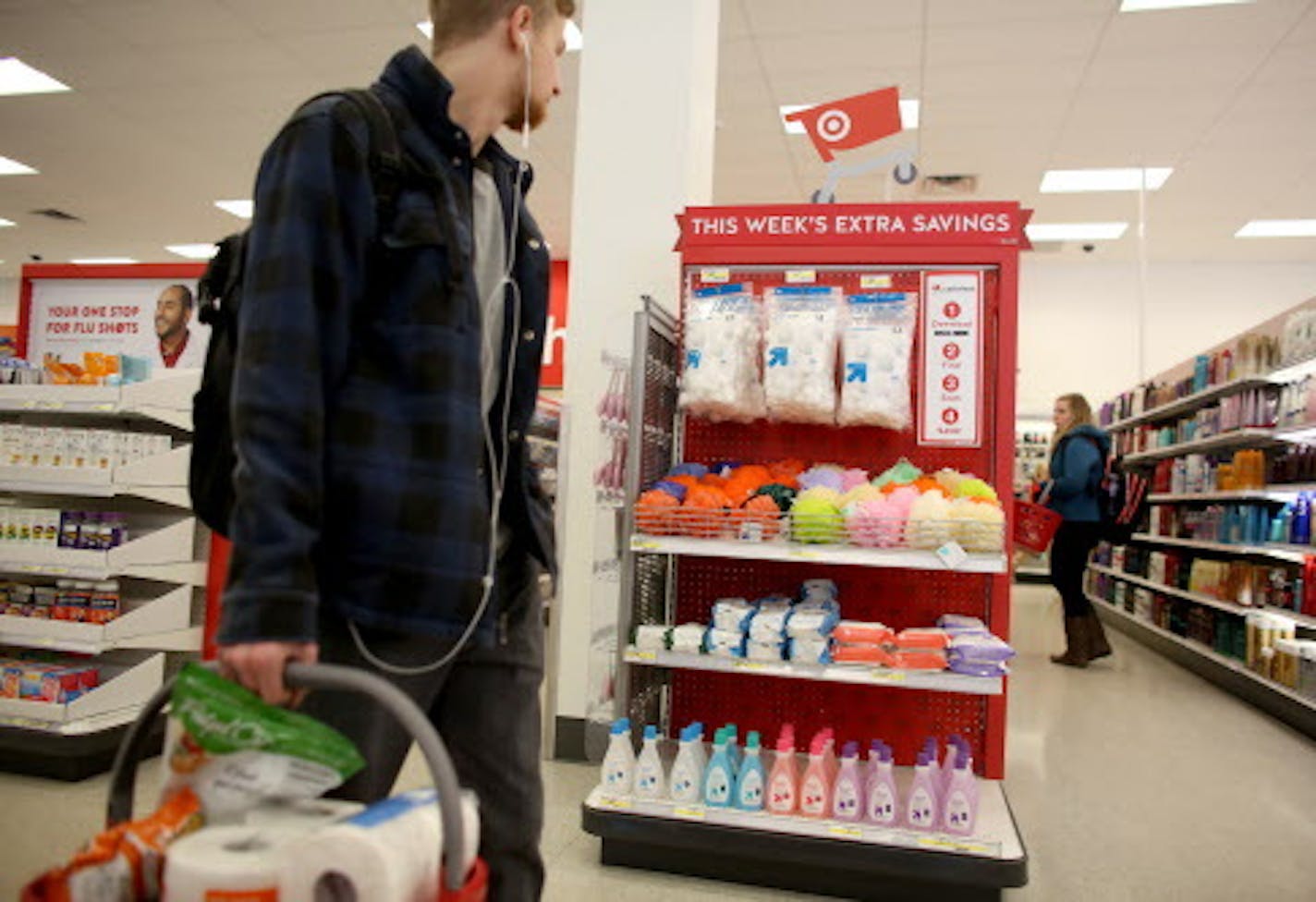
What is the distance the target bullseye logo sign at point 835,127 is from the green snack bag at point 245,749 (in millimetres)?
3104

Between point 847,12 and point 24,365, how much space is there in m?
4.85

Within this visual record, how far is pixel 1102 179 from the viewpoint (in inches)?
355

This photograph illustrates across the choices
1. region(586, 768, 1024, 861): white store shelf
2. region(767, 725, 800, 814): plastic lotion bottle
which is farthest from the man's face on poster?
region(767, 725, 800, 814): plastic lotion bottle

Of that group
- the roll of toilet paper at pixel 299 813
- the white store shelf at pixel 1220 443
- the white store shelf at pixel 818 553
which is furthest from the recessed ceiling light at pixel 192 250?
the roll of toilet paper at pixel 299 813

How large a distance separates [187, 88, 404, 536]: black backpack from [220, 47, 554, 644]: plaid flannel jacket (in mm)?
23

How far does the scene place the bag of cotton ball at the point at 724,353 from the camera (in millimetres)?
3064

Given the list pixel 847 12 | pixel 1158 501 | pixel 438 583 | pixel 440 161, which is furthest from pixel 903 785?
pixel 1158 501

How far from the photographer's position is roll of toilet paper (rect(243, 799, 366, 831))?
0.94 m

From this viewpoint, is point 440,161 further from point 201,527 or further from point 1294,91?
point 1294,91

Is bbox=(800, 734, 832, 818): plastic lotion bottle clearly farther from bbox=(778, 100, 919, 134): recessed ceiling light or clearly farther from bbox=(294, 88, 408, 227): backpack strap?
bbox=(778, 100, 919, 134): recessed ceiling light

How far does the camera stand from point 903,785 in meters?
2.98

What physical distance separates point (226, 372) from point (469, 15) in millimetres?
616

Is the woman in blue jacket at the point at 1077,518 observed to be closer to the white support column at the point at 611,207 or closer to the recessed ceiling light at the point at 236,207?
the white support column at the point at 611,207

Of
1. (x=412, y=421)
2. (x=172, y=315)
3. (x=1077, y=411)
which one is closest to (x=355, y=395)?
(x=412, y=421)
